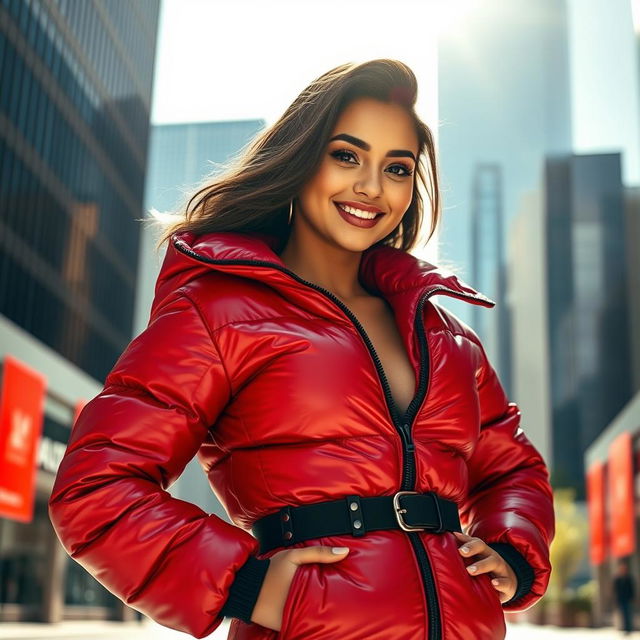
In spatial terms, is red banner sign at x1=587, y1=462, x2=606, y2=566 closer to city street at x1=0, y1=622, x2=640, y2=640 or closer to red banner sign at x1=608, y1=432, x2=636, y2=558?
city street at x1=0, y1=622, x2=640, y2=640

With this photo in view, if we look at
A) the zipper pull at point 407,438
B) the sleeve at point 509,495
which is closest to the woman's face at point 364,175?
the sleeve at point 509,495

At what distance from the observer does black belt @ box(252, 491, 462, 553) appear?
1.76 metres

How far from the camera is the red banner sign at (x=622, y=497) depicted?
76.9ft

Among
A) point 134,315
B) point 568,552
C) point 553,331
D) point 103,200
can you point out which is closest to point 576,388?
point 553,331

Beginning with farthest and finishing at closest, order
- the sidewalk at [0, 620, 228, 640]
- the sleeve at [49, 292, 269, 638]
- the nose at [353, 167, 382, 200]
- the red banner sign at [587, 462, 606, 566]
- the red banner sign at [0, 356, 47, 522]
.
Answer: the red banner sign at [587, 462, 606, 566] → the red banner sign at [0, 356, 47, 522] → the sidewalk at [0, 620, 228, 640] → the nose at [353, 167, 382, 200] → the sleeve at [49, 292, 269, 638]

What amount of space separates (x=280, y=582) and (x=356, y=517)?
19cm

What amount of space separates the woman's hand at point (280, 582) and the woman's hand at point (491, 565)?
284 millimetres

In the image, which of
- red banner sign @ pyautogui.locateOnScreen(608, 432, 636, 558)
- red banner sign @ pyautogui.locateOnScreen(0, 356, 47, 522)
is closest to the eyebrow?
red banner sign @ pyautogui.locateOnScreen(0, 356, 47, 522)

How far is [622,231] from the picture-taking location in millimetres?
54062

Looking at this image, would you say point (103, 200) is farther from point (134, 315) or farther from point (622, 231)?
point (622, 231)

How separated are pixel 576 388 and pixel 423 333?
2202 inches

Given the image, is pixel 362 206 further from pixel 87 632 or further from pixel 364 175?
pixel 87 632

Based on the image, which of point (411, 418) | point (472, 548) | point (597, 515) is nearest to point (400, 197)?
point (411, 418)

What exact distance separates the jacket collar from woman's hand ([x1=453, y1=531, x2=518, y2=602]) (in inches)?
22.9
